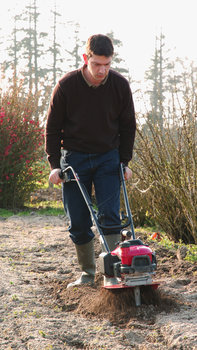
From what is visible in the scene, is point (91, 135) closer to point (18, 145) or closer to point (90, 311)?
point (90, 311)

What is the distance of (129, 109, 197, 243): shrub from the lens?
4926 mm

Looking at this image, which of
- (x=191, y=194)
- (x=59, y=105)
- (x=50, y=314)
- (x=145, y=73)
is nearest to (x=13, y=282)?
(x=50, y=314)

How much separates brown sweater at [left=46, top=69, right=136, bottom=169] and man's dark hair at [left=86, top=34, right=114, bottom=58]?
0.31 metres

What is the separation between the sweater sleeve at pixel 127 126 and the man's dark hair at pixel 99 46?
1.48ft

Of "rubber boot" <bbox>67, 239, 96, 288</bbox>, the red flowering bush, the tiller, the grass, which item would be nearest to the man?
"rubber boot" <bbox>67, 239, 96, 288</bbox>

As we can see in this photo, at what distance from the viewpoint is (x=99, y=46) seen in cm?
325

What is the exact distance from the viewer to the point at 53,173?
372 cm

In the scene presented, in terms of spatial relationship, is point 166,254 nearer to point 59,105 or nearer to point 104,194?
point 104,194

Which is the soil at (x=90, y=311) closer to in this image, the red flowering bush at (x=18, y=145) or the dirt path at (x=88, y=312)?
the dirt path at (x=88, y=312)

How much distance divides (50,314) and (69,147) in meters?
1.31

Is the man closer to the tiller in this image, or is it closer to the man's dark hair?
the man's dark hair

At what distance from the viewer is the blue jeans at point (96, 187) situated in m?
3.62

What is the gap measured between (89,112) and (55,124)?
0.32 m

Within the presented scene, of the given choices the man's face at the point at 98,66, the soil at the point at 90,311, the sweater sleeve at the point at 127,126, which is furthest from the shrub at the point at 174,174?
the man's face at the point at 98,66
